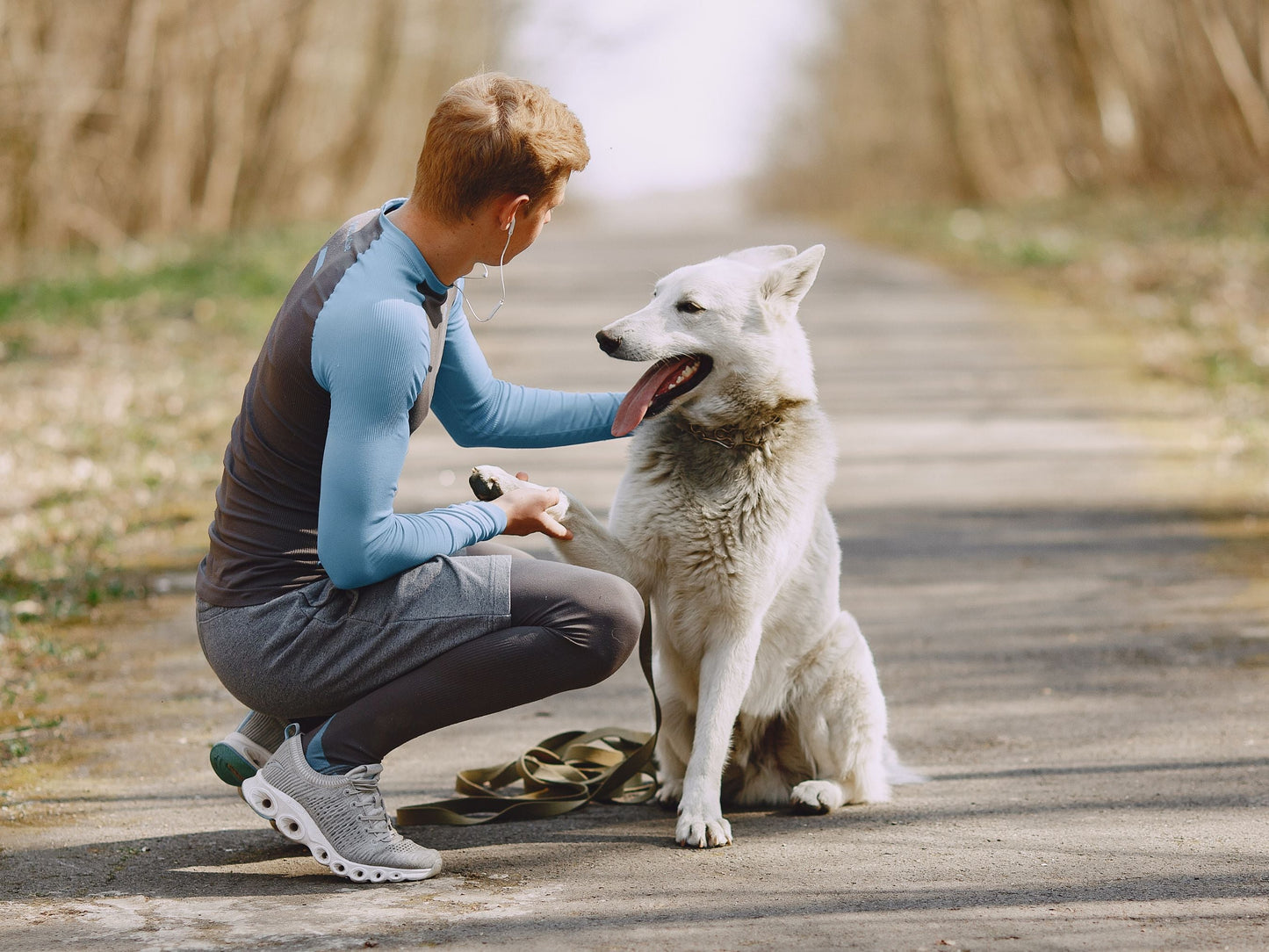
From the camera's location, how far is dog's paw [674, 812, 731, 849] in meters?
3.56

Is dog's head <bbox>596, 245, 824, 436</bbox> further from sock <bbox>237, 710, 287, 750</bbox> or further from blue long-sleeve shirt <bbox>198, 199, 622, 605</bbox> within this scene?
sock <bbox>237, 710, 287, 750</bbox>

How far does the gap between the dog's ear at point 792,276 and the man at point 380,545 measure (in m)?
0.73

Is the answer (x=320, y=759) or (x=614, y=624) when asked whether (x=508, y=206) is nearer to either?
(x=614, y=624)

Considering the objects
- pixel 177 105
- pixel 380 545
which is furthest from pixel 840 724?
pixel 177 105

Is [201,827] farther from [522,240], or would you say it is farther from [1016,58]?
[1016,58]

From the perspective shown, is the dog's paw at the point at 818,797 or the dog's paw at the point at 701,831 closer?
the dog's paw at the point at 701,831

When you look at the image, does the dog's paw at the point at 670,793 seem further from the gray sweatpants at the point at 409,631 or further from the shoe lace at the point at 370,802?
the shoe lace at the point at 370,802

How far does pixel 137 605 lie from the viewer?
233 inches

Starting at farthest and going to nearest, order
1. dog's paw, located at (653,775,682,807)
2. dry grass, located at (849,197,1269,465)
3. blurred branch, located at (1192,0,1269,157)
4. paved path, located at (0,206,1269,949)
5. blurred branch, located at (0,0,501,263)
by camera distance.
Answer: blurred branch, located at (1192,0,1269,157) < blurred branch, located at (0,0,501,263) < dry grass, located at (849,197,1269,465) < dog's paw, located at (653,775,682,807) < paved path, located at (0,206,1269,949)

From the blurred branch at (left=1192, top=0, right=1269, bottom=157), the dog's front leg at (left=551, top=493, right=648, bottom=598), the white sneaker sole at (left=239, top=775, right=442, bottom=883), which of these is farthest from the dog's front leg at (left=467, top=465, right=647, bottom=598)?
the blurred branch at (left=1192, top=0, right=1269, bottom=157)

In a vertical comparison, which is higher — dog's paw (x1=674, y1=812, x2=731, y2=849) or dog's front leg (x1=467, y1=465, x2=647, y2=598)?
dog's front leg (x1=467, y1=465, x2=647, y2=598)

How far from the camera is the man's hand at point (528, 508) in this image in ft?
11.1

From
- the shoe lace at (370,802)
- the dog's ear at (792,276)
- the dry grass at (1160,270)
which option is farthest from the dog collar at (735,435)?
the dry grass at (1160,270)

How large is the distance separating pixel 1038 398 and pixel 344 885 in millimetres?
8031
